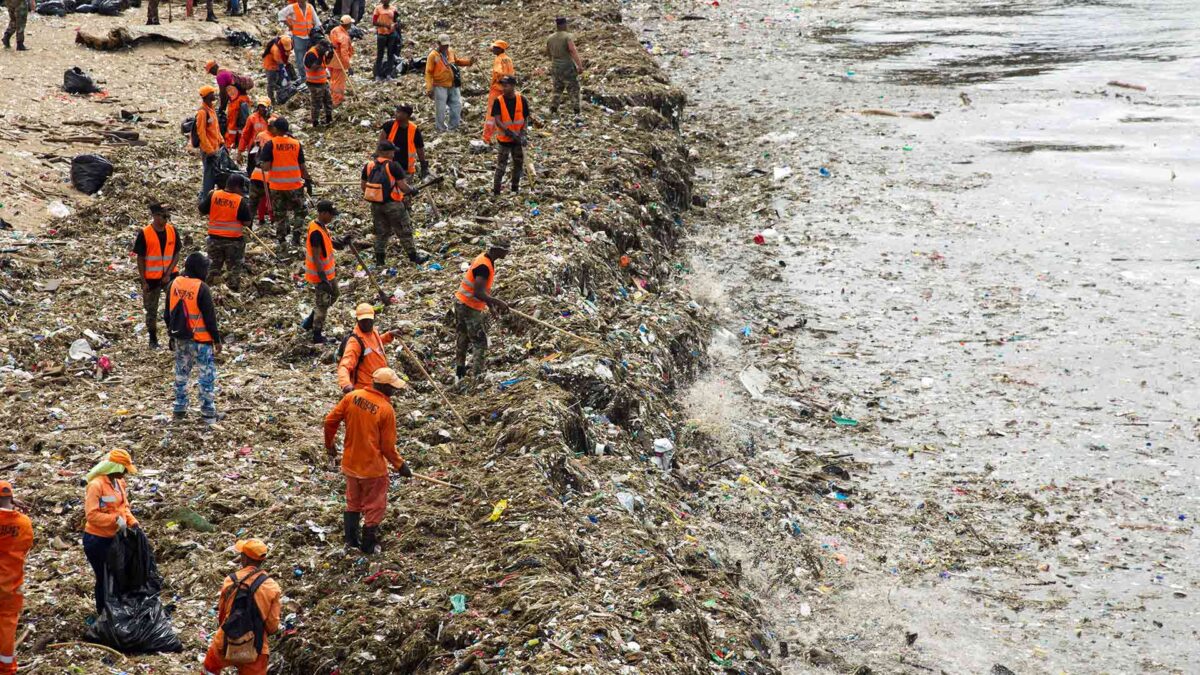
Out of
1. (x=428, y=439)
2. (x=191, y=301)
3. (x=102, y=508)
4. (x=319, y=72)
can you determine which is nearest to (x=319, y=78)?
(x=319, y=72)

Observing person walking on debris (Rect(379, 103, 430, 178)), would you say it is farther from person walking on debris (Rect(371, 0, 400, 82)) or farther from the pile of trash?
person walking on debris (Rect(371, 0, 400, 82))

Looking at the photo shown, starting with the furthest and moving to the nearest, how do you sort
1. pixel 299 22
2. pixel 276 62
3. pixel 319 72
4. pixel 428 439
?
1. pixel 299 22
2. pixel 276 62
3. pixel 319 72
4. pixel 428 439

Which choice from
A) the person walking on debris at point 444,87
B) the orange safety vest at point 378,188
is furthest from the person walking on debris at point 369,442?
the person walking on debris at point 444,87

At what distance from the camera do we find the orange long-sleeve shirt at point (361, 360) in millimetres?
8250

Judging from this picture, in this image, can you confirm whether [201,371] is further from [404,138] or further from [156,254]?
[404,138]

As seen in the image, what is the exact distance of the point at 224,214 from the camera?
11219 millimetres

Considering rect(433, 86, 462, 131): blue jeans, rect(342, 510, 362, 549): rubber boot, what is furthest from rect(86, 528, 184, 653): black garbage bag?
rect(433, 86, 462, 131): blue jeans

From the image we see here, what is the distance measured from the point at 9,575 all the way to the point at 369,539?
2301mm

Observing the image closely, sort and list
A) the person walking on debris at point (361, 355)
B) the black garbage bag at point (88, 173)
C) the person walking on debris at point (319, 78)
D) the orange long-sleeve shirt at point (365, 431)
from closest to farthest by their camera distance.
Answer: the orange long-sleeve shirt at point (365, 431) < the person walking on debris at point (361, 355) < the black garbage bag at point (88, 173) < the person walking on debris at point (319, 78)

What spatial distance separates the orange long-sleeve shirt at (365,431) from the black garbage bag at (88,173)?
A: 8.47 m

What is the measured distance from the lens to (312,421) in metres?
9.53

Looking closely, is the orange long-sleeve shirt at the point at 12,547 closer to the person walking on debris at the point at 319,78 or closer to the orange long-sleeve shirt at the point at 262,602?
the orange long-sleeve shirt at the point at 262,602

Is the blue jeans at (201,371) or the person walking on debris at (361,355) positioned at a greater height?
the person walking on debris at (361,355)

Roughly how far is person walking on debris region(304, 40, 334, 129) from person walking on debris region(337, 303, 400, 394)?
811 centimetres
